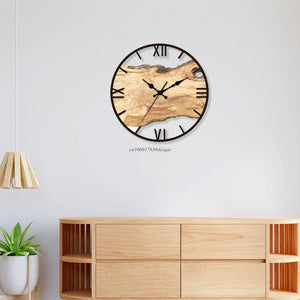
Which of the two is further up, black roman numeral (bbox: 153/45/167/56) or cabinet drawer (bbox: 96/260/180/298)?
Result: black roman numeral (bbox: 153/45/167/56)

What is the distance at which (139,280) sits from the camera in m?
2.96

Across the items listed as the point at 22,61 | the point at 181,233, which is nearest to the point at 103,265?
the point at 181,233

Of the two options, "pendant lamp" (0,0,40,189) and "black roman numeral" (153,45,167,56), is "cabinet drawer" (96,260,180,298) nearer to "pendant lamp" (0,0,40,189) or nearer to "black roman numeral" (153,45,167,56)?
"pendant lamp" (0,0,40,189)

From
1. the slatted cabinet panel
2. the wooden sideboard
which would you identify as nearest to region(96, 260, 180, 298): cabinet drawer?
the wooden sideboard

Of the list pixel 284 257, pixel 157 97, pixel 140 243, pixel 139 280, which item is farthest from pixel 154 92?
pixel 284 257

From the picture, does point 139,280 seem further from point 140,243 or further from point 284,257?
point 284,257

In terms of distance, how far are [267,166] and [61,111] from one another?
54.0 inches

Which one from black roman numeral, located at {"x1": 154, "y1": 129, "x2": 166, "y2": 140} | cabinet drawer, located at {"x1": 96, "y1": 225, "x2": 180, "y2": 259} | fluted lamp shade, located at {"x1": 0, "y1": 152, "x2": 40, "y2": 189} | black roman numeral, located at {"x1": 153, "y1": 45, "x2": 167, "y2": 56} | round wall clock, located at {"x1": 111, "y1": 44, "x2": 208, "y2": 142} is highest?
black roman numeral, located at {"x1": 153, "y1": 45, "x2": 167, "y2": 56}

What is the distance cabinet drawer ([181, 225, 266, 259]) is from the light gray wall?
0.39m

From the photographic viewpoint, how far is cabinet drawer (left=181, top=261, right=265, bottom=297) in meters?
2.96

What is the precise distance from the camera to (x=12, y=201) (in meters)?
3.36

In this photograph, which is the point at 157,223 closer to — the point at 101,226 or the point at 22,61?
the point at 101,226

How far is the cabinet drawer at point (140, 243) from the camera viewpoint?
2.97 metres

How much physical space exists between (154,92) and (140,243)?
999mm
